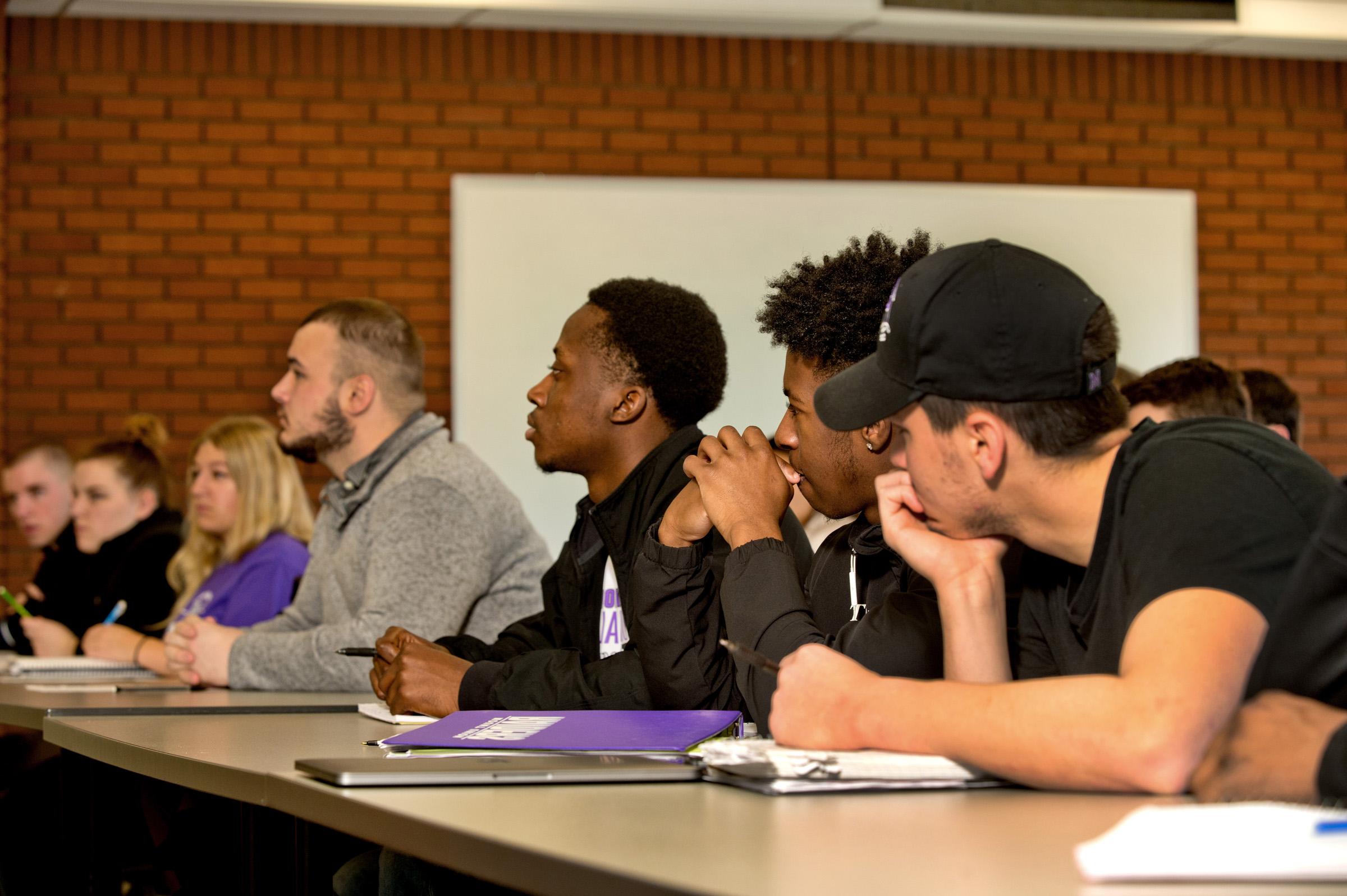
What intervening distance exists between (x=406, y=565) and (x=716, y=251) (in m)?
2.77

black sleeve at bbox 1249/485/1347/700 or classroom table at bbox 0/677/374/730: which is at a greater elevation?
black sleeve at bbox 1249/485/1347/700

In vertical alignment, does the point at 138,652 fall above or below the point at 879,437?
below

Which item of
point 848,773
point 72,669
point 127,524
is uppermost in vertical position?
point 127,524

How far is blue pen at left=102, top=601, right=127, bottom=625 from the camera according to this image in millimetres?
4156

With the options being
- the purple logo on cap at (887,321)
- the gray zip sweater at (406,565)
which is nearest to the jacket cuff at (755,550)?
the purple logo on cap at (887,321)

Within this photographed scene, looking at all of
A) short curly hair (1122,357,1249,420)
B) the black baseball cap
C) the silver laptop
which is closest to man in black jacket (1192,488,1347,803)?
the black baseball cap

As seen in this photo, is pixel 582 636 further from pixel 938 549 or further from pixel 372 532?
pixel 938 549

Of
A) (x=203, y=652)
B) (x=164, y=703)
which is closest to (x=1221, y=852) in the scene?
(x=164, y=703)

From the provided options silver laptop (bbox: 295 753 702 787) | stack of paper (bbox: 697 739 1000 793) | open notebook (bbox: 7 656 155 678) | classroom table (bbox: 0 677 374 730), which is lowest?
open notebook (bbox: 7 656 155 678)

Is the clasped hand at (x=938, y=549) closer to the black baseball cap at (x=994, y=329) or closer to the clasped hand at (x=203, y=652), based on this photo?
the black baseball cap at (x=994, y=329)

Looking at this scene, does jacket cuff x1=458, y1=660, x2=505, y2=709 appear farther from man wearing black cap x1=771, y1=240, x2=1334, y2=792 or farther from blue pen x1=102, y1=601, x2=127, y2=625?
blue pen x1=102, y1=601, x2=127, y2=625

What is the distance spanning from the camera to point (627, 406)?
8.73 feet

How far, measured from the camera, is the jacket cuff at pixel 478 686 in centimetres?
220

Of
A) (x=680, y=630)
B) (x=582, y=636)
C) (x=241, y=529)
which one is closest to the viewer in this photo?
(x=680, y=630)
